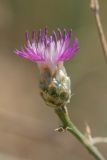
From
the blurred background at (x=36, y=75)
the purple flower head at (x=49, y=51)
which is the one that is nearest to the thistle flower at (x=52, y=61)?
the purple flower head at (x=49, y=51)

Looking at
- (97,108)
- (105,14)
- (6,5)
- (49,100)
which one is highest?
(6,5)

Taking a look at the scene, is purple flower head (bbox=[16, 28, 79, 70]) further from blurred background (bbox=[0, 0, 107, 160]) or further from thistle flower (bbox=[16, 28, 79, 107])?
blurred background (bbox=[0, 0, 107, 160])

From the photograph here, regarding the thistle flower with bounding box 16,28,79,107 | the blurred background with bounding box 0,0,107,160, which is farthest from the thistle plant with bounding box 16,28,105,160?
the blurred background with bounding box 0,0,107,160

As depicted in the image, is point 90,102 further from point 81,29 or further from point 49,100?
point 49,100

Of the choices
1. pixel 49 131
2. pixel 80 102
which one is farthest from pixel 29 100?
pixel 49 131

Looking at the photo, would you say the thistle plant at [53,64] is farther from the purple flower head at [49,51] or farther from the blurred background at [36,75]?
the blurred background at [36,75]

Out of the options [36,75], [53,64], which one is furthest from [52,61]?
[36,75]

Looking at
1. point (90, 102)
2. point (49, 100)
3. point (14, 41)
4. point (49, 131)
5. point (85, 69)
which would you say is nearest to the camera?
point (49, 100)

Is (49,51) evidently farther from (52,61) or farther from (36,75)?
(36,75)
